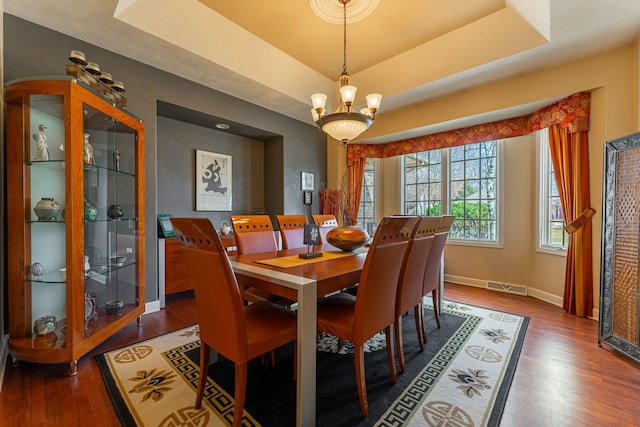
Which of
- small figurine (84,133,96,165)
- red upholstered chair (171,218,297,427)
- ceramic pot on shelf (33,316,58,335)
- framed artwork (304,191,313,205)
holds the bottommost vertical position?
ceramic pot on shelf (33,316,58,335)

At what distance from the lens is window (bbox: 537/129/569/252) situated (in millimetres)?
3336

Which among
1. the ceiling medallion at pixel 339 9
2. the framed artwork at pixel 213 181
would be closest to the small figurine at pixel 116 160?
the framed artwork at pixel 213 181

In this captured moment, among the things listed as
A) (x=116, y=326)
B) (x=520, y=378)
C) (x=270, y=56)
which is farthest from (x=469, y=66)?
(x=116, y=326)

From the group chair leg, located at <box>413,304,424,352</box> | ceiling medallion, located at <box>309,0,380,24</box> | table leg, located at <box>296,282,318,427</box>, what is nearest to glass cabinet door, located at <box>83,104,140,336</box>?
table leg, located at <box>296,282,318,427</box>

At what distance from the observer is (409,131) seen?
420 cm

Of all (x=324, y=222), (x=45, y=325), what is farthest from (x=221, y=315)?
(x=324, y=222)

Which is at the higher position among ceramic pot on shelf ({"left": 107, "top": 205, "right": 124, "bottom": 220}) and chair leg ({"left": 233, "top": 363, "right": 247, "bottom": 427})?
ceramic pot on shelf ({"left": 107, "top": 205, "right": 124, "bottom": 220})

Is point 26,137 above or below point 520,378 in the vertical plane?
above

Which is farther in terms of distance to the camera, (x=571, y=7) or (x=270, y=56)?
(x=270, y=56)

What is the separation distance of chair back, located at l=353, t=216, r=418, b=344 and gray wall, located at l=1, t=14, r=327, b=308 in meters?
2.39

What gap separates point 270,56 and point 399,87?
1677 millimetres

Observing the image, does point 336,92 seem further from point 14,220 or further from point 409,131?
point 14,220

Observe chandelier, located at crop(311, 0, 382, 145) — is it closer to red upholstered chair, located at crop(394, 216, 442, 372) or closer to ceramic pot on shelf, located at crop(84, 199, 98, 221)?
red upholstered chair, located at crop(394, 216, 442, 372)

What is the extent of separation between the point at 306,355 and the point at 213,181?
3.33m
